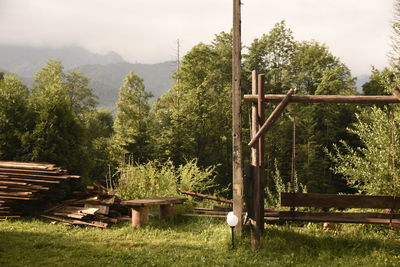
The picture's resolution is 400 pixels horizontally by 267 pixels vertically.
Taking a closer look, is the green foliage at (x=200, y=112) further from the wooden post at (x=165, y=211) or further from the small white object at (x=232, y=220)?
the small white object at (x=232, y=220)

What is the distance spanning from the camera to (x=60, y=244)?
254 inches

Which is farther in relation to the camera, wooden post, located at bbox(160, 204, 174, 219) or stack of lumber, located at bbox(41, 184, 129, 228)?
wooden post, located at bbox(160, 204, 174, 219)

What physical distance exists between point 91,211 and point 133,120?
19.1m

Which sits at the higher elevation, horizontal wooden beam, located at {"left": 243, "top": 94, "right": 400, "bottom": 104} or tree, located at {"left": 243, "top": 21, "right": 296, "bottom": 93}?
tree, located at {"left": 243, "top": 21, "right": 296, "bottom": 93}

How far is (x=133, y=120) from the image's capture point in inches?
1054

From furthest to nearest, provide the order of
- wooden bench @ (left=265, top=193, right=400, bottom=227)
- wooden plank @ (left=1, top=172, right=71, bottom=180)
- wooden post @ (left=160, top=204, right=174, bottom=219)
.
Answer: wooden plank @ (left=1, top=172, right=71, bottom=180)
wooden post @ (left=160, top=204, right=174, bottom=219)
wooden bench @ (left=265, top=193, right=400, bottom=227)

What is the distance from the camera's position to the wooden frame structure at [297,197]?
614cm

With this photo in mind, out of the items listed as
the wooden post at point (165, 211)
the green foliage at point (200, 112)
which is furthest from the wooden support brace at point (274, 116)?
the green foliage at point (200, 112)

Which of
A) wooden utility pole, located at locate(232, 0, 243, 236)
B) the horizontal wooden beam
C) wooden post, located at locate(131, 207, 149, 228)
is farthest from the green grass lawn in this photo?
the horizontal wooden beam

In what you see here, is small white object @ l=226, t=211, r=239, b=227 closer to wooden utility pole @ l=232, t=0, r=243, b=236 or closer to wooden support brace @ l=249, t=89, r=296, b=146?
wooden utility pole @ l=232, t=0, r=243, b=236

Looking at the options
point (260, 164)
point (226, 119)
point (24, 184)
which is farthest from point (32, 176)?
point (226, 119)

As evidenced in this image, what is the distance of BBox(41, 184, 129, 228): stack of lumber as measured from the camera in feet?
26.6

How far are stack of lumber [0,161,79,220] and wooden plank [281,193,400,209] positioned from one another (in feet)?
18.4

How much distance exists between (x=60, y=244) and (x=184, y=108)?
61.2 feet
